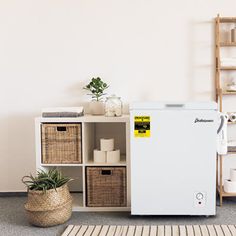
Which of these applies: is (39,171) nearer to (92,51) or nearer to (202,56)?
(92,51)

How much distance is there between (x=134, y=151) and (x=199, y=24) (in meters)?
1.48

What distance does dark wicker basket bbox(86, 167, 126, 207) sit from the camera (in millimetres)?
3701

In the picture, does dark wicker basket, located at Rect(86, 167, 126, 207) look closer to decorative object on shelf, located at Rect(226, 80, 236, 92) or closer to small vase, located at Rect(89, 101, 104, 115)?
small vase, located at Rect(89, 101, 104, 115)

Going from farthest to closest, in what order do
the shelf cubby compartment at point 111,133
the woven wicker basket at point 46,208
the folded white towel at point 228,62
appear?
the shelf cubby compartment at point 111,133
the folded white towel at point 228,62
the woven wicker basket at point 46,208

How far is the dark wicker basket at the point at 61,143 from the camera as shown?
371 centimetres

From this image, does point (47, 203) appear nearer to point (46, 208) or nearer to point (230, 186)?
point (46, 208)

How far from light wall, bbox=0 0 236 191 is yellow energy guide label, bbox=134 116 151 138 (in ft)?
2.57

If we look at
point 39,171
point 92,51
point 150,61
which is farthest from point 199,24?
point 39,171

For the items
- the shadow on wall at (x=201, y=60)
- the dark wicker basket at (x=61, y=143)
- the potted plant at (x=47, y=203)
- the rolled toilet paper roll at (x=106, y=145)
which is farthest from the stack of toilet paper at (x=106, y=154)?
the shadow on wall at (x=201, y=60)

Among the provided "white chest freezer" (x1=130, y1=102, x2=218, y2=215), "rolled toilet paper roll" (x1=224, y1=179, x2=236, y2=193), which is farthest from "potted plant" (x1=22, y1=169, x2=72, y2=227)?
"rolled toilet paper roll" (x1=224, y1=179, x2=236, y2=193)

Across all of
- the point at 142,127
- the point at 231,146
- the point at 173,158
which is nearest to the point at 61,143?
the point at 142,127

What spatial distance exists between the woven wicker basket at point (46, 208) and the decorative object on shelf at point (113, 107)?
842 mm

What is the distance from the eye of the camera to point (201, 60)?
4.07 metres

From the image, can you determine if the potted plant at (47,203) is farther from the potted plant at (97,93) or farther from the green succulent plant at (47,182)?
the potted plant at (97,93)
